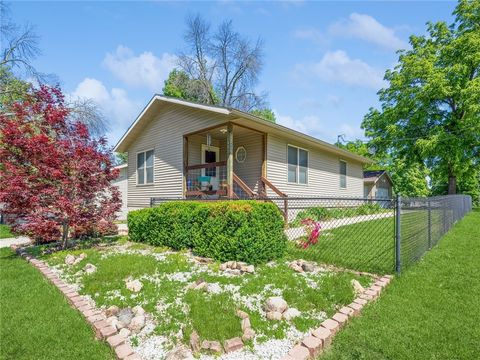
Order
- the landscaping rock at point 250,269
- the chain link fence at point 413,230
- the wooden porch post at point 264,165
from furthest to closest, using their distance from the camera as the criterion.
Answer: the wooden porch post at point 264,165
the landscaping rock at point 250,269
the chain link fence at point 413,230

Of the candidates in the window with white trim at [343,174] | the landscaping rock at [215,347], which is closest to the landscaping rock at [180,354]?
the landscaping rock at [215,347]

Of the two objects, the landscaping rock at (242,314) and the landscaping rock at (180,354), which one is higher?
the landscaping rock at (242,314)

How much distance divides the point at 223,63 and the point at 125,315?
25742 millimetres

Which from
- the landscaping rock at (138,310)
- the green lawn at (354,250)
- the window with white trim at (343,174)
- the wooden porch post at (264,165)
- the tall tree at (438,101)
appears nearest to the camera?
the landscaping rock at (138,310)

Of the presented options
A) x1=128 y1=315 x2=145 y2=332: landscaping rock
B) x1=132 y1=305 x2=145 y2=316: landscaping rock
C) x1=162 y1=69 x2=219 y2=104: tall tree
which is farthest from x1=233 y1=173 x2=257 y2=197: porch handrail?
x1=162 y1=69 x2=219 y2=104: tall tree

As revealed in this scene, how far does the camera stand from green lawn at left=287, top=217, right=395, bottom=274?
182 inches

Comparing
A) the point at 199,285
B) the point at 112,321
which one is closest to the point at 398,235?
the point at 199,285

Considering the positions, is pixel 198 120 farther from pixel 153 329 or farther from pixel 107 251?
pixel 153 329

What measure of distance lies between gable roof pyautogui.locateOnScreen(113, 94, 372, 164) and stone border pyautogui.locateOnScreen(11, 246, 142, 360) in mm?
5499

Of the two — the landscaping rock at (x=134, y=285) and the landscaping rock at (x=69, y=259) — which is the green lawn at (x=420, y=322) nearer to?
the landscaping rock at (x=134, y=285)

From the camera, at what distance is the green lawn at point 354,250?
15.2 ft

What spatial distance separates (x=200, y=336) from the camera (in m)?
2.52

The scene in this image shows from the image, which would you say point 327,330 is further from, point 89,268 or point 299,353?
point 89,268

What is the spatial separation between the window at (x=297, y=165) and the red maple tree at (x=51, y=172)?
631cm
